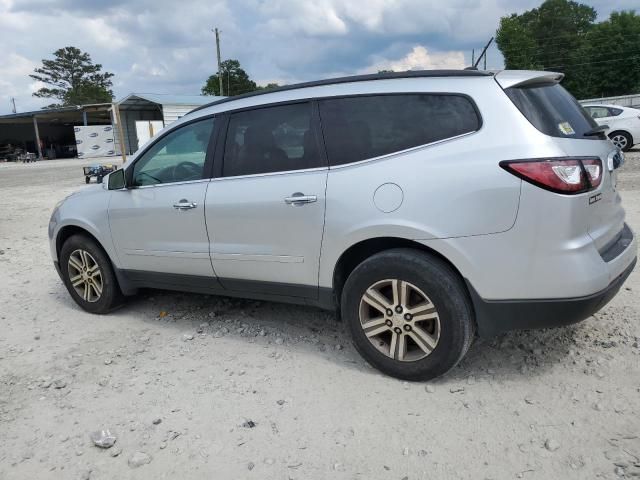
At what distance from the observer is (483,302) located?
294 centimetres

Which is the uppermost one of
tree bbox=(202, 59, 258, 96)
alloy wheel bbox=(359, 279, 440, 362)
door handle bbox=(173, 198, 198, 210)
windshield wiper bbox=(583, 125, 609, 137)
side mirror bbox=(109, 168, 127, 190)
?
tree bbox=(202, 59, 258, 96)

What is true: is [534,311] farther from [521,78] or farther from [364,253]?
[521,78]

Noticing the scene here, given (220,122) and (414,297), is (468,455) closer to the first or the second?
(414,297)

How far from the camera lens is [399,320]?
316cm

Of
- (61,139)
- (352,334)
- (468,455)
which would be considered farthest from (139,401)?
(61,139)

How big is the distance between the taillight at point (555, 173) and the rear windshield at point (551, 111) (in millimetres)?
213

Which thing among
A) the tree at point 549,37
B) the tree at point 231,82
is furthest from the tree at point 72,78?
the tree at point 549,37

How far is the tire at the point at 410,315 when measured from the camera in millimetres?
2986

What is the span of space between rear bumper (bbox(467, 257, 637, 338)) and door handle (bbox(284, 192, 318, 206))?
1.10 metres

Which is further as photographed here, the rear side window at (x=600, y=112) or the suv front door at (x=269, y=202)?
the rear side window at (x=600, y=112)

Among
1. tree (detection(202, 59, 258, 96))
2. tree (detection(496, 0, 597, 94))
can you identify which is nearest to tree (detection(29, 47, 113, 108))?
tree (detection(202, 59, 258, 96))

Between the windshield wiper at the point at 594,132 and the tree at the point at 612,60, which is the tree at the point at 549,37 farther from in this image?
the windshield wiper at the point at 594,132

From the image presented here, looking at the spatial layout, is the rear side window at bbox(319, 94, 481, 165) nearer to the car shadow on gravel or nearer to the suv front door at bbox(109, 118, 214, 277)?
the suv front door at bbox(109, 118, 214, 277)

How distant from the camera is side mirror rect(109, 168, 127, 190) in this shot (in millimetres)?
4430
